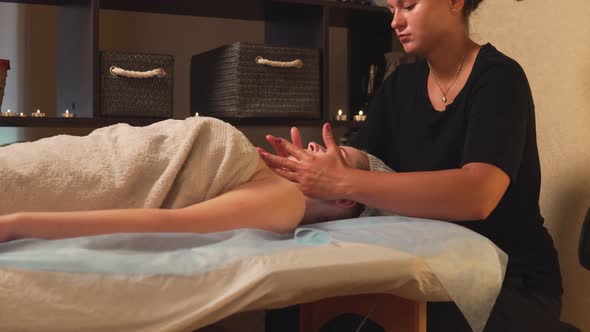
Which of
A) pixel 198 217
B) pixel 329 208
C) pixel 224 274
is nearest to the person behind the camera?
pixel 224 274

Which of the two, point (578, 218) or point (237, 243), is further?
point (578, 218)

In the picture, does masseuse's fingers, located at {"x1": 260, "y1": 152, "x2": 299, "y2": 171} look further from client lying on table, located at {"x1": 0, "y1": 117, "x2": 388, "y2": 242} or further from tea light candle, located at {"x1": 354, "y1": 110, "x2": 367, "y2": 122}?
tea light candle, located at {"x1": 354, "y1": 110, "x2": 367, "y2": 122}

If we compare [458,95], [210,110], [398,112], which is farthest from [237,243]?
[210,110]

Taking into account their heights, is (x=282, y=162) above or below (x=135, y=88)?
below

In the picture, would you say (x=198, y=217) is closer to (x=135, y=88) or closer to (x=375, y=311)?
(x=375, y=311)

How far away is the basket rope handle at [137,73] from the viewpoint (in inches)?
73.9

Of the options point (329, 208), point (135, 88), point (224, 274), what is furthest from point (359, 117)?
point (224, 274)

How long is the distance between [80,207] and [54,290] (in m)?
0.21

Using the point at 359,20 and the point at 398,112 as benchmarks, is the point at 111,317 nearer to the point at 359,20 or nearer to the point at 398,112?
the point at 398,112

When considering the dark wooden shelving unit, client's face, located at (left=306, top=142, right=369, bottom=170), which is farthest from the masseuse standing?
the dark wooden shelving unit

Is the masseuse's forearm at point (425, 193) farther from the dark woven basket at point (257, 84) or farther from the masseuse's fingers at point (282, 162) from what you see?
the dark woven basket at point (257, 84)

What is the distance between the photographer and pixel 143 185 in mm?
1021

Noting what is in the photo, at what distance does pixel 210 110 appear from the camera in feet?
7.05

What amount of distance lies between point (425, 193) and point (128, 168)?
0.53 meters
